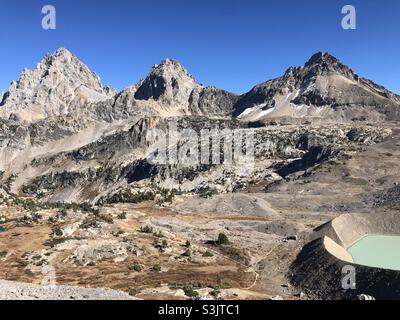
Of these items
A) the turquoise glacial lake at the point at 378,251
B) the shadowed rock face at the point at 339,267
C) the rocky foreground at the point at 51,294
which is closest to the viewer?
the rocky foreground at the point at 51,294

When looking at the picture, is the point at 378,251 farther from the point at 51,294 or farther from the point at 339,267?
the point at 51,294

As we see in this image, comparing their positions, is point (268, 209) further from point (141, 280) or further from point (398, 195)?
point (141, 280)

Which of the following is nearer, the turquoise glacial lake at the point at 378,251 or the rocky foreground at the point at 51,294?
the rocky foreground at the point at 51,294

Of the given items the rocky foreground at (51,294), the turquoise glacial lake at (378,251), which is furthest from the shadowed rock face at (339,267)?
the rocky foreground at (51,294)

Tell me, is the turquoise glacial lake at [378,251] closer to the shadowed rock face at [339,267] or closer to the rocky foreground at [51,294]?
the shadowed rock face at [339,267]

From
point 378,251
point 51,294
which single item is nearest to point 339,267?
point 378,251

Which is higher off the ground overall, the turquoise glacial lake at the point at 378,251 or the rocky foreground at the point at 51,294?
the rocky foreground at the point at 51,294

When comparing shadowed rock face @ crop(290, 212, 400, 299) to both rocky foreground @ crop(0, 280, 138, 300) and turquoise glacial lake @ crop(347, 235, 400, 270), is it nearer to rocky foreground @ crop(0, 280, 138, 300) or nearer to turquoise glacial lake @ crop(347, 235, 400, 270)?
turquoise glacial lake @ crop(347, 235, 400, 270)

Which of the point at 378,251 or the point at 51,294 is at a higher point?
the point at 51,294
